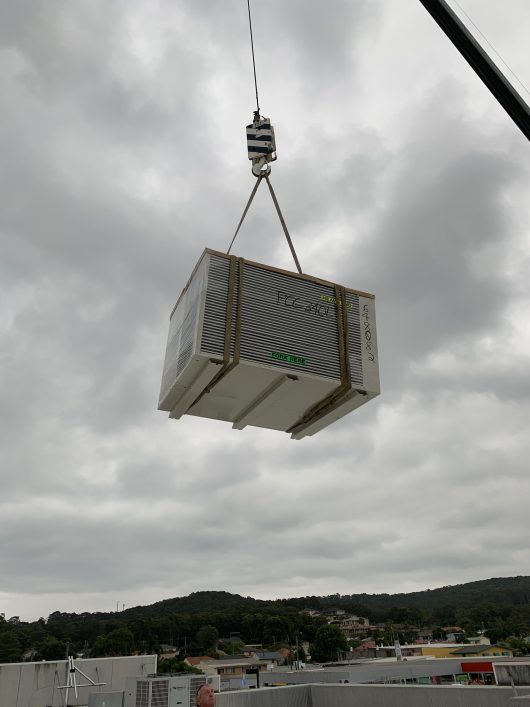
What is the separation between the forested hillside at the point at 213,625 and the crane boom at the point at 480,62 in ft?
262

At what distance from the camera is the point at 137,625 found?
333 feet

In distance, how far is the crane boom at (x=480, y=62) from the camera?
→ 8.95 m

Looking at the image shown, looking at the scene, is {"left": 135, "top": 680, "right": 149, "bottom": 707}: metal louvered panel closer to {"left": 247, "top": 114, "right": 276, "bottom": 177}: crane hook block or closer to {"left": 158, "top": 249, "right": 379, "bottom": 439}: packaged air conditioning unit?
{"left": 158, "top": 249, "right": 379, "bottom": 439}: packaged air conditioning unit

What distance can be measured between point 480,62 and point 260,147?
161 inches

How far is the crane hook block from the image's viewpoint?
1068cm

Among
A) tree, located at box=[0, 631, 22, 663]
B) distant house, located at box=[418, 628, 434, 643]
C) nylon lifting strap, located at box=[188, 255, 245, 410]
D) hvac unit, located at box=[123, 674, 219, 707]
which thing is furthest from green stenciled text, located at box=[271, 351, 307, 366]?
distant house, located at box=[418, 628, 434, 643]

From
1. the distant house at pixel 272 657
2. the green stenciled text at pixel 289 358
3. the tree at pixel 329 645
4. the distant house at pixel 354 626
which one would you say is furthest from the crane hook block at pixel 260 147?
the distant house at pixel 354 626

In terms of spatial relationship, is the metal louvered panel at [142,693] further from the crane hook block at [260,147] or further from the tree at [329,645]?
the tree at [329,645]

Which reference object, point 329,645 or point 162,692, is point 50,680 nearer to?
point 162,692

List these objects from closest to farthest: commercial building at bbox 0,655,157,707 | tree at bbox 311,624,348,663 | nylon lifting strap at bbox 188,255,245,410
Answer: nylon lifting strap at bbox 188,255,245,410 < commercial building at bbox 0,655,157,707 < tree at bbox 311,624,348,663

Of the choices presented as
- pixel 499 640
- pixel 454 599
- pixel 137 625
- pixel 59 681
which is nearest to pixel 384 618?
pixel 454 599

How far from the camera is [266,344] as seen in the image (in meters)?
7.58

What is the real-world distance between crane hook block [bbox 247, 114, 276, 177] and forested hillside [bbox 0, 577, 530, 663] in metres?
76.5

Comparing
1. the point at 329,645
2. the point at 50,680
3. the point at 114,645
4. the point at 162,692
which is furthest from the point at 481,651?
the point at 114,645
